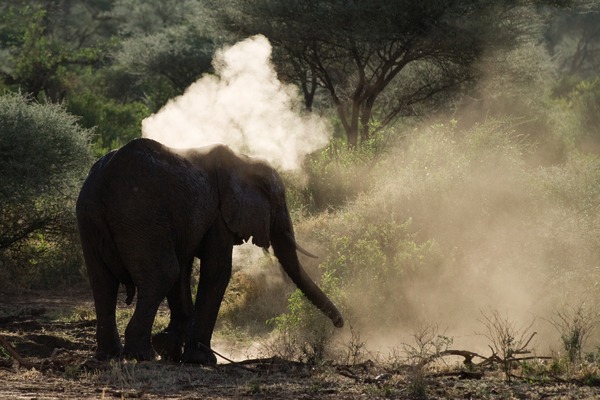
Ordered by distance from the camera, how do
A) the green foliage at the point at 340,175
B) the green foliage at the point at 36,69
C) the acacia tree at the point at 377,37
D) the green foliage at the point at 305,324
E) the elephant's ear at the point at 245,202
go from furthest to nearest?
the green foliage at the point at 36,69 → the acacia tree at the point at 377,37 → the green foliage at the point at 340,175 → the green foliage at the point at 305,324 → the elephant's ear at the point at 245,202

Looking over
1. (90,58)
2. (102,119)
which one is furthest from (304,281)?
(90,58)

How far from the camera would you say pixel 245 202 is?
9.90 metres

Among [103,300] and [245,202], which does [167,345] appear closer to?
[103,300]

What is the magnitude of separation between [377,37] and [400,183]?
10067 mm

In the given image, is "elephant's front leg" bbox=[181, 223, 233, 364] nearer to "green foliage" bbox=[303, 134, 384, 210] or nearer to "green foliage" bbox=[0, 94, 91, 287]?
"green foliage" bbox=[0, 94, 91, 287]

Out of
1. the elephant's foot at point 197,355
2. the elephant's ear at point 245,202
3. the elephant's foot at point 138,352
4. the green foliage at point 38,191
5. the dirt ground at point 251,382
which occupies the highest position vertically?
the green foliage at point 38,191

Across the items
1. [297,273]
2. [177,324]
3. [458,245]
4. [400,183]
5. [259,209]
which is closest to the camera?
[259,209]

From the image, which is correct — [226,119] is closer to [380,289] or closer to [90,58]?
[380,289]

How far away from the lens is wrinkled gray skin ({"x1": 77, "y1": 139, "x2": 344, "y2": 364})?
9.20m

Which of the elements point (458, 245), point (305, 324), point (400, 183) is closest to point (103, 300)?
point (305, 324)

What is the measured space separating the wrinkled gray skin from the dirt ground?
404 millimetres

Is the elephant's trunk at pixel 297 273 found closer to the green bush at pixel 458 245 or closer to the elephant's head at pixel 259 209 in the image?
the elephant's head at pixel 259 209

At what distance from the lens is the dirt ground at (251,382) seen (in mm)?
7945

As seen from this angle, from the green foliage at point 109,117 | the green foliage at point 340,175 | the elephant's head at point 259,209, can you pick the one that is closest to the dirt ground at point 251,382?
the elephant's head at point 259,209
